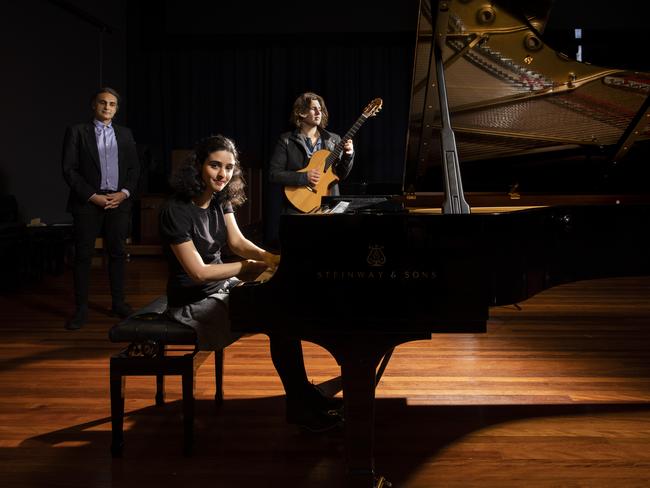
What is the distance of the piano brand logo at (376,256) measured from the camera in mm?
2115

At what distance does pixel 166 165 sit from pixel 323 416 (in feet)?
24.4

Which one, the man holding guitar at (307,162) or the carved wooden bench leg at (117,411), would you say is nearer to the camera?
the carved wooden bench leg at (117,411)

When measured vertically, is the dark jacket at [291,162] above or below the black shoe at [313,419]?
above

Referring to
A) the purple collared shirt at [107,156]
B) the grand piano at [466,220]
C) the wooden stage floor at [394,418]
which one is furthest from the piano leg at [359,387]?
the purple collared shirt at [107,156]

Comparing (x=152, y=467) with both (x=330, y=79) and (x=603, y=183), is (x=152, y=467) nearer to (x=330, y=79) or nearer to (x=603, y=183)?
(x=603, y=183)

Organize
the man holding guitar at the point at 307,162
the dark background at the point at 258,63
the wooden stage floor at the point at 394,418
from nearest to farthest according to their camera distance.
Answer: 1. the wooden stage floor at the point at 394,418
2. the man holding guitar at the point at 307,162
3. the dark background at the point at 258,63

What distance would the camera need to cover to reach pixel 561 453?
256 centimetres

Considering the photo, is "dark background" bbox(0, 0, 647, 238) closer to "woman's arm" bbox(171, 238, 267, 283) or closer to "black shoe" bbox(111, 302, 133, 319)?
"black shoe" bbox(111, 302, 133, 319)

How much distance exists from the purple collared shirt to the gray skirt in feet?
7.49

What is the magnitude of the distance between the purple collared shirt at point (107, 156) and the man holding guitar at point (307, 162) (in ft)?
3.18

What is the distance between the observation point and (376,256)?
2117 mm

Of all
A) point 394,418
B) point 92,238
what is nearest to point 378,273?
point 394,418

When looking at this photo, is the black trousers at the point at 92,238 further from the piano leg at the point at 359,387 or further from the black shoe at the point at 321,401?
the piano leg at the point at 359,387

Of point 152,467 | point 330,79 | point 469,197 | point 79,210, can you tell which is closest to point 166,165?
point 330,79
